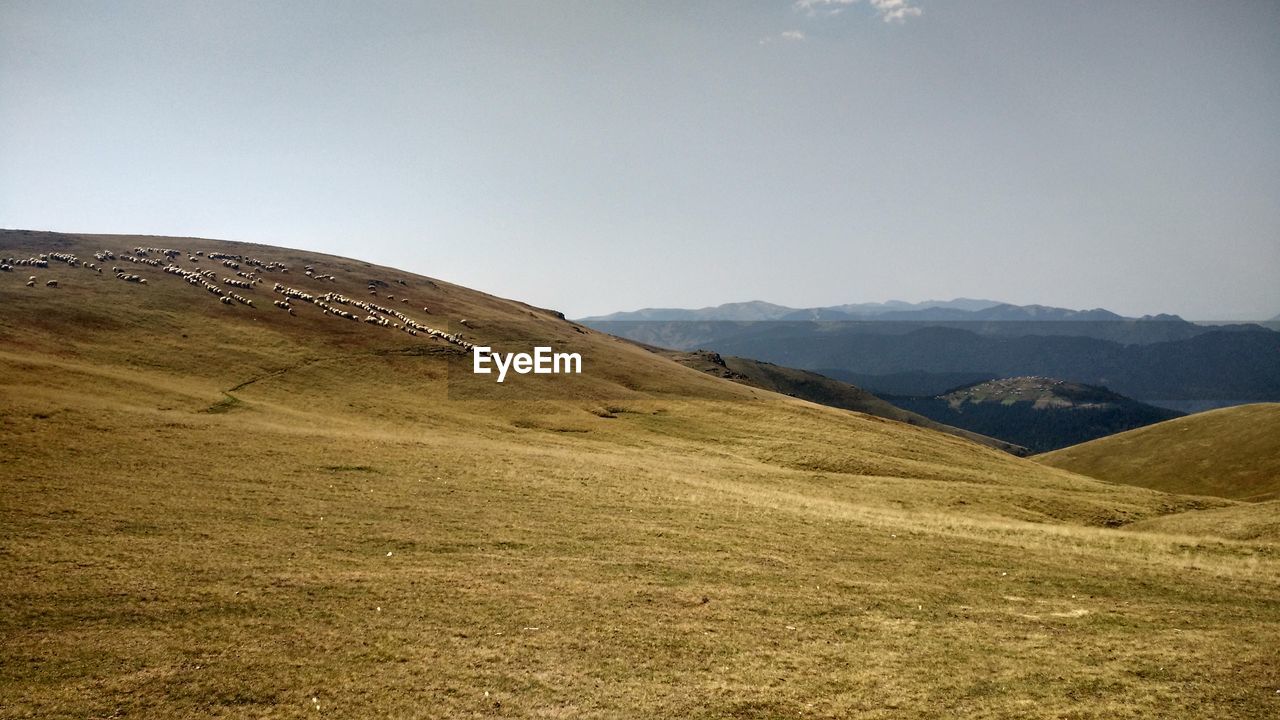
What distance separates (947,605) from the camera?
23.6 metres

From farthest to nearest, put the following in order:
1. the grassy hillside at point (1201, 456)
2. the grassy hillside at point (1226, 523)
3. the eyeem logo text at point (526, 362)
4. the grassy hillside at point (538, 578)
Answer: the grassy hillside at point (1201, 456), the eyeem logo text at point (526, 362), the grassy hillside at point (1226, 523), the grassy hillside at point (538, 578)

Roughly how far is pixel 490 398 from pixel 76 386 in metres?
32.3

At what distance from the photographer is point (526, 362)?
281 ft

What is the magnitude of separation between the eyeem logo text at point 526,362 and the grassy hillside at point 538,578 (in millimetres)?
24370

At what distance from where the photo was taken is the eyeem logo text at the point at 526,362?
79938mm

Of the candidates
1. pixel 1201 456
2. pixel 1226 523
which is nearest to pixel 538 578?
pixel 1226 523

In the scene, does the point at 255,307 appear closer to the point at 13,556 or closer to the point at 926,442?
the point at 13,556

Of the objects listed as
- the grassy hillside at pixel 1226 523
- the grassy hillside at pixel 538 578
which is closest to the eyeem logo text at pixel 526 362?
the grassy hillside at pixel 538 578

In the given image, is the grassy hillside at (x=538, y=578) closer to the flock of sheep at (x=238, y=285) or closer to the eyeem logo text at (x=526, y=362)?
the eyeem logo text at (x=526, y=362)

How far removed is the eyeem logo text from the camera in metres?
79.9

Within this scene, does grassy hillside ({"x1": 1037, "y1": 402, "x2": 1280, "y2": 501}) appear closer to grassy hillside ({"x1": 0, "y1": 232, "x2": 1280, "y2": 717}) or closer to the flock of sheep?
grassy hillside ({"x1": 0, "y1": 232, "x2": 1280, "y2": 717})

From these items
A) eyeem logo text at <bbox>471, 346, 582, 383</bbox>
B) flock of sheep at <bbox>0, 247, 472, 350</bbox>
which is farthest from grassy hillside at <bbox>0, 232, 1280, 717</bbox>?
flock of sheep at <bbox>0, 247, 472, 350</bbox>

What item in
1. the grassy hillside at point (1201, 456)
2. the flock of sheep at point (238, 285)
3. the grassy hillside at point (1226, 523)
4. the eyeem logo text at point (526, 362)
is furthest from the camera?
the flock of sheep at point (238, 285)

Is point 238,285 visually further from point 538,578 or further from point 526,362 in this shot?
point 538,578
